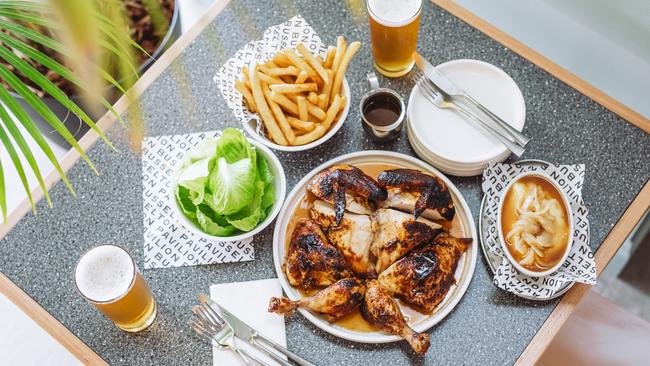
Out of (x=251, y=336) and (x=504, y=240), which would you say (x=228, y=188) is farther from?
(x=504, y=240)

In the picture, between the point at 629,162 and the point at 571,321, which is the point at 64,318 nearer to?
the point at 571,321

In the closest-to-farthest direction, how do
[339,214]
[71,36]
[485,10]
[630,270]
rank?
[71,36]
[339,214]
[485,10]
[630,270]

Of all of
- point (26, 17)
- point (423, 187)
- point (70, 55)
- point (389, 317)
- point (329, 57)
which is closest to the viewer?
point (70, 55)

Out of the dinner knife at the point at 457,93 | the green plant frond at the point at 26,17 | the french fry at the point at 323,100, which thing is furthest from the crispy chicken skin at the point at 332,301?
the green plant frond at the point at 26,17

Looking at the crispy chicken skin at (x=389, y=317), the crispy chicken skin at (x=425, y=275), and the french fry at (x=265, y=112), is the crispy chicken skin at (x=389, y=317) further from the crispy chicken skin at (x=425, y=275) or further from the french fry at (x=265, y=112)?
the french fry at (x=265, y=112)

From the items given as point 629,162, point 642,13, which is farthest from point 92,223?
point 642,13

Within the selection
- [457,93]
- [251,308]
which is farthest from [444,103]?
[251,308]
